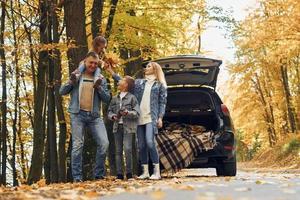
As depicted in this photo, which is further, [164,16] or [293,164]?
[293,164]

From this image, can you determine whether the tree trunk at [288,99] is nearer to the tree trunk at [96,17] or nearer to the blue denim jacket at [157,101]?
the tree trunk at [96,17]

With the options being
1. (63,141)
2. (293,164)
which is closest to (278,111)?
(293,164)

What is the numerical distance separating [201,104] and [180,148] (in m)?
1.44

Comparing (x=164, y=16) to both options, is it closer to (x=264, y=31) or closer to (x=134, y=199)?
(x=264, y=31)

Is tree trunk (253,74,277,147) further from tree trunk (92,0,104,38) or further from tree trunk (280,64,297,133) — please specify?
tree trunk (92,0,104,38)

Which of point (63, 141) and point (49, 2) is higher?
point (49, 2)

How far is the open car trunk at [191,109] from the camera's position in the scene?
1132 cm

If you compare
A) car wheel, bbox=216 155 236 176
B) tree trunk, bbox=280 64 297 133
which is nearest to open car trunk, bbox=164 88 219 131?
car wheel, bbox=216 155 236 176

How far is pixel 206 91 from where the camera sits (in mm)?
10914

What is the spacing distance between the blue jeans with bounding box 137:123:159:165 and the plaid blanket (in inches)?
41.4

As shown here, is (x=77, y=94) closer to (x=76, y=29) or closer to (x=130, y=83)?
(x=130, y=83)

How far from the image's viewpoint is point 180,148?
33.7 ft

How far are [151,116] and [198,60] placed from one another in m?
1.93


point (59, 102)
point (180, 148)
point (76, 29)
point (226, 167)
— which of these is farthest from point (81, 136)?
point (59, 102)
